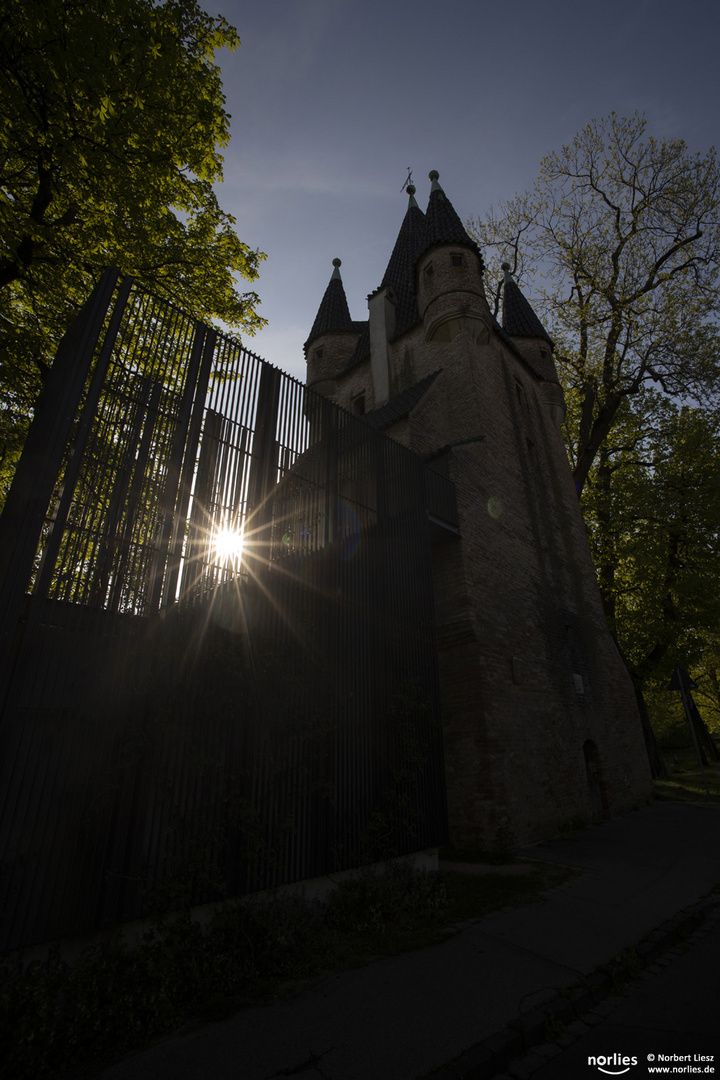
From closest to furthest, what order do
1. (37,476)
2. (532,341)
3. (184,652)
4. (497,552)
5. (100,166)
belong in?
1. (37,476)
2. (184,652)
3. (100,166)
4. (497,552)
5. (532,341)

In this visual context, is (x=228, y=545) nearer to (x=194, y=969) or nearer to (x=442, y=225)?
(x=194, y=969)

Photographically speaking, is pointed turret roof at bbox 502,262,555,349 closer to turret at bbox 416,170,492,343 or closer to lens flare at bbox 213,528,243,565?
turret at bbox 416,170,492,343

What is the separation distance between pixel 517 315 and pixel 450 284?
6511 mm

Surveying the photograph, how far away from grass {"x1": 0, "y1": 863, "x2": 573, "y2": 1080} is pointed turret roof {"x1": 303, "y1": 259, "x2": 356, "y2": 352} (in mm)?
17997

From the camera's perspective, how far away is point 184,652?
16.0ft

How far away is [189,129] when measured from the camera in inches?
317

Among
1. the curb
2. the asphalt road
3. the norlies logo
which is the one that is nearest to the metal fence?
the curb

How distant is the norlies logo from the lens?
3074 millimetres

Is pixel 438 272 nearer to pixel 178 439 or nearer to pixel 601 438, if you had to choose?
pixel 601 438

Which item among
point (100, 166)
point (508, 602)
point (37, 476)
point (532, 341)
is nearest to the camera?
point (37, 476)

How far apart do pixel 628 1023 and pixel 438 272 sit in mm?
15510

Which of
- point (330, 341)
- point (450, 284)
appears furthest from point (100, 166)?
point (330, 341)

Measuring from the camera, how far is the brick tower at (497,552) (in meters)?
9.56

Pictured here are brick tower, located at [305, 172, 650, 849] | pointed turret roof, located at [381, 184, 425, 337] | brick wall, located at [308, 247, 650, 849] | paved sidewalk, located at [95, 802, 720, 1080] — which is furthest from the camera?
pointed turret roof, located at [381, 184, 425, 337]
